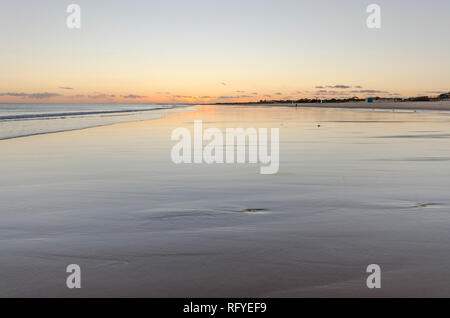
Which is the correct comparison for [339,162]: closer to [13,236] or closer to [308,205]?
[308,205]

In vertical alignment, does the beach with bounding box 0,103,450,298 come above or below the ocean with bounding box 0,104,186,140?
below

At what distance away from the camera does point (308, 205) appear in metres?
6.04

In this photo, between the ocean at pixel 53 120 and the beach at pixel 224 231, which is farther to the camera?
the ocean at pixel 53 120

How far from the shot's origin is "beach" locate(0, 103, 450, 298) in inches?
135

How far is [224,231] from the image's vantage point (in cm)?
479

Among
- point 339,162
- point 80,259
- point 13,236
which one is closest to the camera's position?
point 80,259

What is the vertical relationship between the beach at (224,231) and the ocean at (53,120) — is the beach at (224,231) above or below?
below

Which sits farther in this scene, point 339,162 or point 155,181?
point 339,162

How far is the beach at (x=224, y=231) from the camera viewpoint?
11.3 feet

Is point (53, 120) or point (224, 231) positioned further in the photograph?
point (53, 120)

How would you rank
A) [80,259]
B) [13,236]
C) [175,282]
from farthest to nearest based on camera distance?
[13,236], [80,259], [175,282]

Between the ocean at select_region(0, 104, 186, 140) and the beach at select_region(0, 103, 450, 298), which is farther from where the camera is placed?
the ocean at select_region(0, 104, 186, 140)
